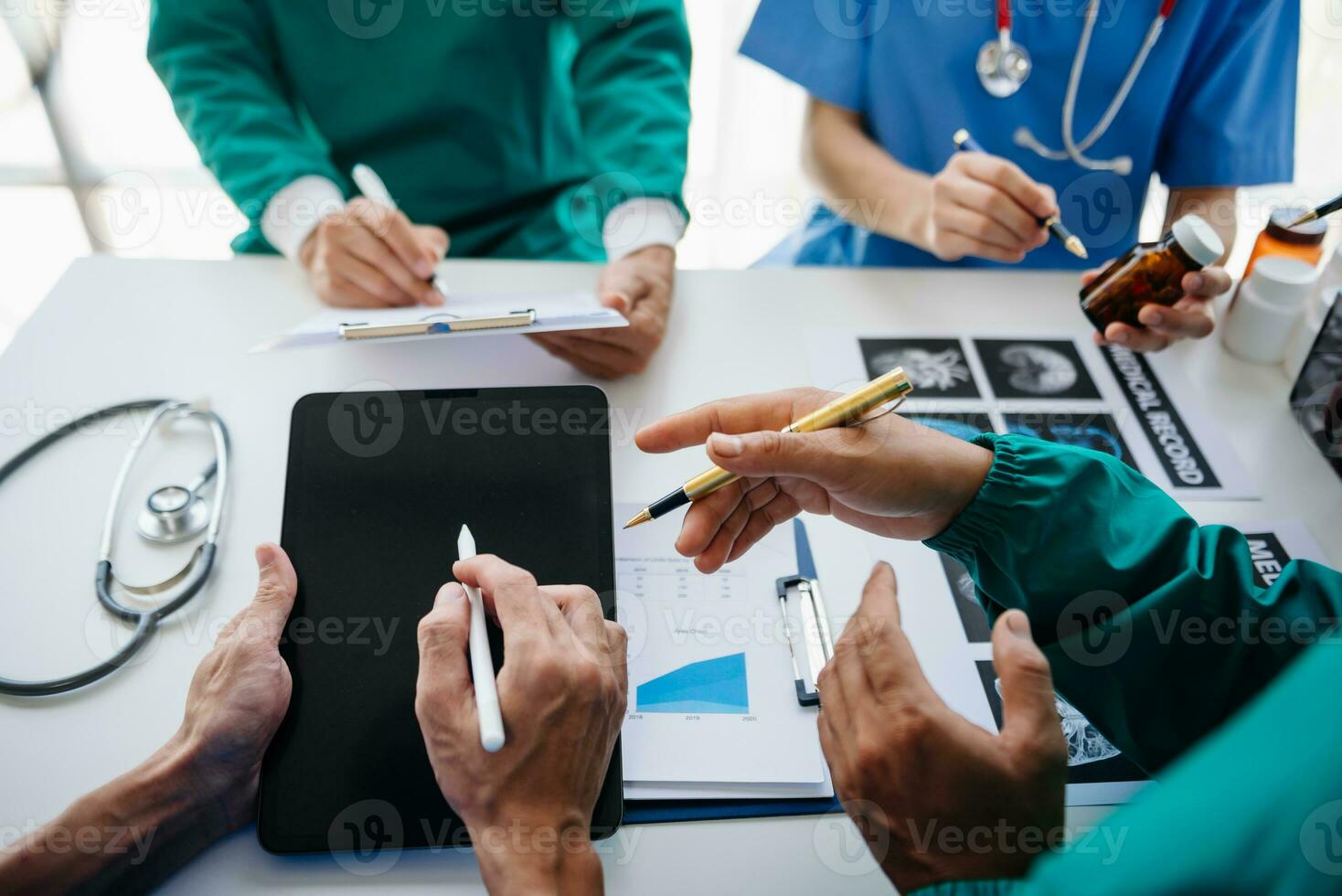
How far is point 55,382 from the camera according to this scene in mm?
963

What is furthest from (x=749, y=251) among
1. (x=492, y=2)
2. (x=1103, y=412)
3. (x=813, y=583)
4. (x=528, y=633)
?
(x=528, y=633)

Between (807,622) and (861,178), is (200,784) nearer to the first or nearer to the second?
(807,622)

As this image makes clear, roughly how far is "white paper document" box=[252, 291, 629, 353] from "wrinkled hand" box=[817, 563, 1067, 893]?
0.44 meters

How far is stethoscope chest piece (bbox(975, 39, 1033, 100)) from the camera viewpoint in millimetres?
1160

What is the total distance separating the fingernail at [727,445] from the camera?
0.66 m

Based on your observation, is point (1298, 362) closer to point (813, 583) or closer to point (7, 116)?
point (813, 583)

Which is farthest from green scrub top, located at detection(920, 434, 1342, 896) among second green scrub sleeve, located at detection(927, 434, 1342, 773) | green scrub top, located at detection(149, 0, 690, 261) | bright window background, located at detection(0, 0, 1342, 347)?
bright window background, located at detection(0, 0, 1342, 347)

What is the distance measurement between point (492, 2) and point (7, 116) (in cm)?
165

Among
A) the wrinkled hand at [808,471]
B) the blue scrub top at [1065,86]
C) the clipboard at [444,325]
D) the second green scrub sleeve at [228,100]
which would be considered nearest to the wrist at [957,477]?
the wrinkled hand at [808,471]

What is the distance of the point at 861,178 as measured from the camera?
4.21ft

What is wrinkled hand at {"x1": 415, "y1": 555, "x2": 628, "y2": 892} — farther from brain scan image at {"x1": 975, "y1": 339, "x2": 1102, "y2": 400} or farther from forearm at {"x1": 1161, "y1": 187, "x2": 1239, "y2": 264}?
forearm at {"x1": 1161, "y1": 187, "x2": 1239, "y2": 264}

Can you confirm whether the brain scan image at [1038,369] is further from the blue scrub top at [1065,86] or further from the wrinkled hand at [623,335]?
the wrinkled hand at [623,335]

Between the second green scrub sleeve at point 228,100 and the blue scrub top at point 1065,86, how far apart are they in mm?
681

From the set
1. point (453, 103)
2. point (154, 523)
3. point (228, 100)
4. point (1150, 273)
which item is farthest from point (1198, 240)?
point (228, 100)
